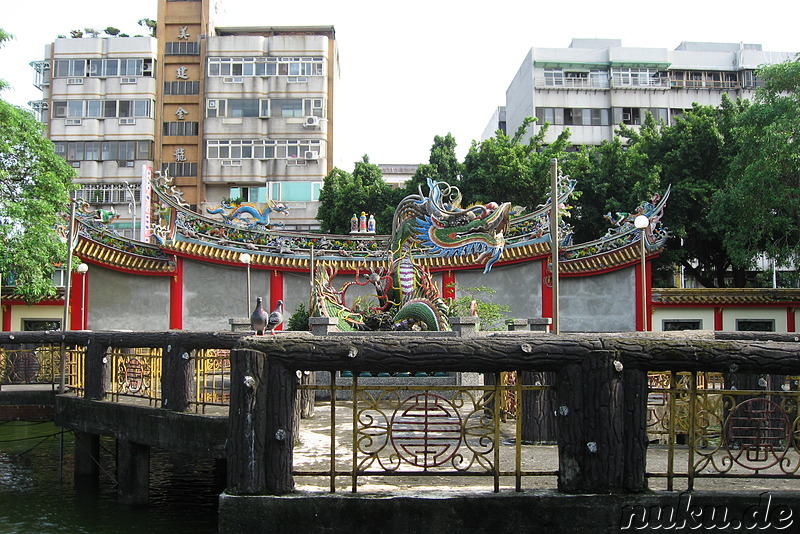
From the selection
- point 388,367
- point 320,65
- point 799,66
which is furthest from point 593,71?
point 388,367

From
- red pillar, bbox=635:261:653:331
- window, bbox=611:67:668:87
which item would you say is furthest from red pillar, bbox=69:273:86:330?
window, bbox=611:67:668:87

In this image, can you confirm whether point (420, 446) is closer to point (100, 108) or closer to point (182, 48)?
point (100, 108)

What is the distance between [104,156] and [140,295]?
62.2 feet

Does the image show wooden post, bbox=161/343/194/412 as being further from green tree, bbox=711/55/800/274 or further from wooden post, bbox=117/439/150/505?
green tree, bbox=711/55/800/274

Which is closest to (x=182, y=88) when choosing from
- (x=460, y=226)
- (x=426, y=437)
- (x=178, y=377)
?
(x=460, y=226)

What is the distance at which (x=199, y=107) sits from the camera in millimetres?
39938

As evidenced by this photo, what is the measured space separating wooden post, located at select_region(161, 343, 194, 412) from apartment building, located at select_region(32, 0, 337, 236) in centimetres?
2910

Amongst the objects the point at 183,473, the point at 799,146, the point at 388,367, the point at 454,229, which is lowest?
the point at 183,473

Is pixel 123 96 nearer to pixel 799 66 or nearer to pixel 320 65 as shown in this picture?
pixel 320 65

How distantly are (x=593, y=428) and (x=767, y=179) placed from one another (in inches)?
776

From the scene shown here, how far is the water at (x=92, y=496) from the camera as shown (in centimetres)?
930

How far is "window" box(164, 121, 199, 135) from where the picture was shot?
3991 centimetres

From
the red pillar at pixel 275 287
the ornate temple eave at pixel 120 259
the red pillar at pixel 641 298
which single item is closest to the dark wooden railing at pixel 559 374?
the ornate temple eave at pixel 120 259

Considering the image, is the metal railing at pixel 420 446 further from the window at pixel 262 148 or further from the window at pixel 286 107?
the window at pixel 286 107
